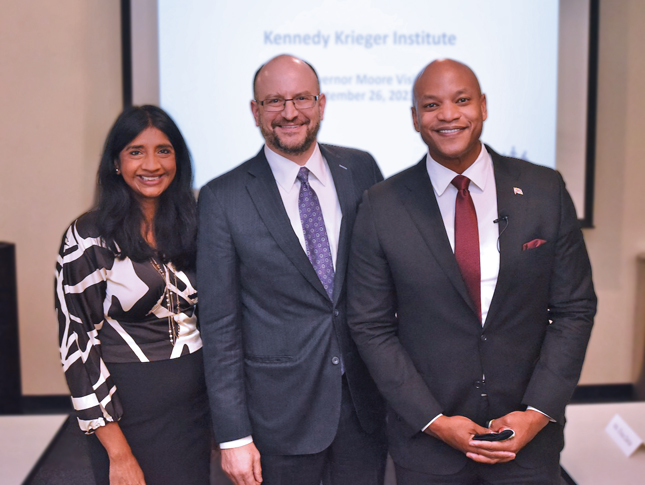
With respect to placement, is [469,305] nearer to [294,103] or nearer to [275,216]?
[275,216]

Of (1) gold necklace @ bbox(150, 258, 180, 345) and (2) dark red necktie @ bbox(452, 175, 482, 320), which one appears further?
(1) gold necklace @ bbox(150, 258, 180, 345)

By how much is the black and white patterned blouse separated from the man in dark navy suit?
0.56 metres

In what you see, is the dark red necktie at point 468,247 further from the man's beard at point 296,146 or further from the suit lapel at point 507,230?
the man's beard at point 296,146

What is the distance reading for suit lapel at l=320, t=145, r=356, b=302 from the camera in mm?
1812

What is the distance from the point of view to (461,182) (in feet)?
5.55

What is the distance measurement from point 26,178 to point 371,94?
2.09 metres

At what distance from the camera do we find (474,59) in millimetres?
3734

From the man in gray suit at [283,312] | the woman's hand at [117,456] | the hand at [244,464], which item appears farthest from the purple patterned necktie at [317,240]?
the woman's hand at [117,456]

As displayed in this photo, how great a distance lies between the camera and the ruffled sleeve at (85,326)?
1.78m

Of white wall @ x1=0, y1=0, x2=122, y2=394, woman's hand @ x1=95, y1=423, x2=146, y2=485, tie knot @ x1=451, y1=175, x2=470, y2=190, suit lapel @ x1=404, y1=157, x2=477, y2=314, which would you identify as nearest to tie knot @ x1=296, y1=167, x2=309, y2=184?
suit lapel @ x1=404, y1=157, x2=477, y2=314

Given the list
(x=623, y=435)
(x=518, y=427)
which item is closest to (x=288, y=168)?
(x=518, y=427)

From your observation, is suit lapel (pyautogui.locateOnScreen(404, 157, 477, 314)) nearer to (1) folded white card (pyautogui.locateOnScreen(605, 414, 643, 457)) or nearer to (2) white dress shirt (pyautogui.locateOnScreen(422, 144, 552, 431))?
(2) white dress shirt (pyautogui.locateOnScreen(422, 144, 552, 431))

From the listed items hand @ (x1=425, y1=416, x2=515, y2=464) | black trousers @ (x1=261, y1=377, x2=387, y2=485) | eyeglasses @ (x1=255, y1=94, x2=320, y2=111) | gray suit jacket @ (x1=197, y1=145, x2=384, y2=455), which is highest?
eyeglasses @ (x1=255, y1=94, x2=320, y2=111)

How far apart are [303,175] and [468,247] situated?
534mm
